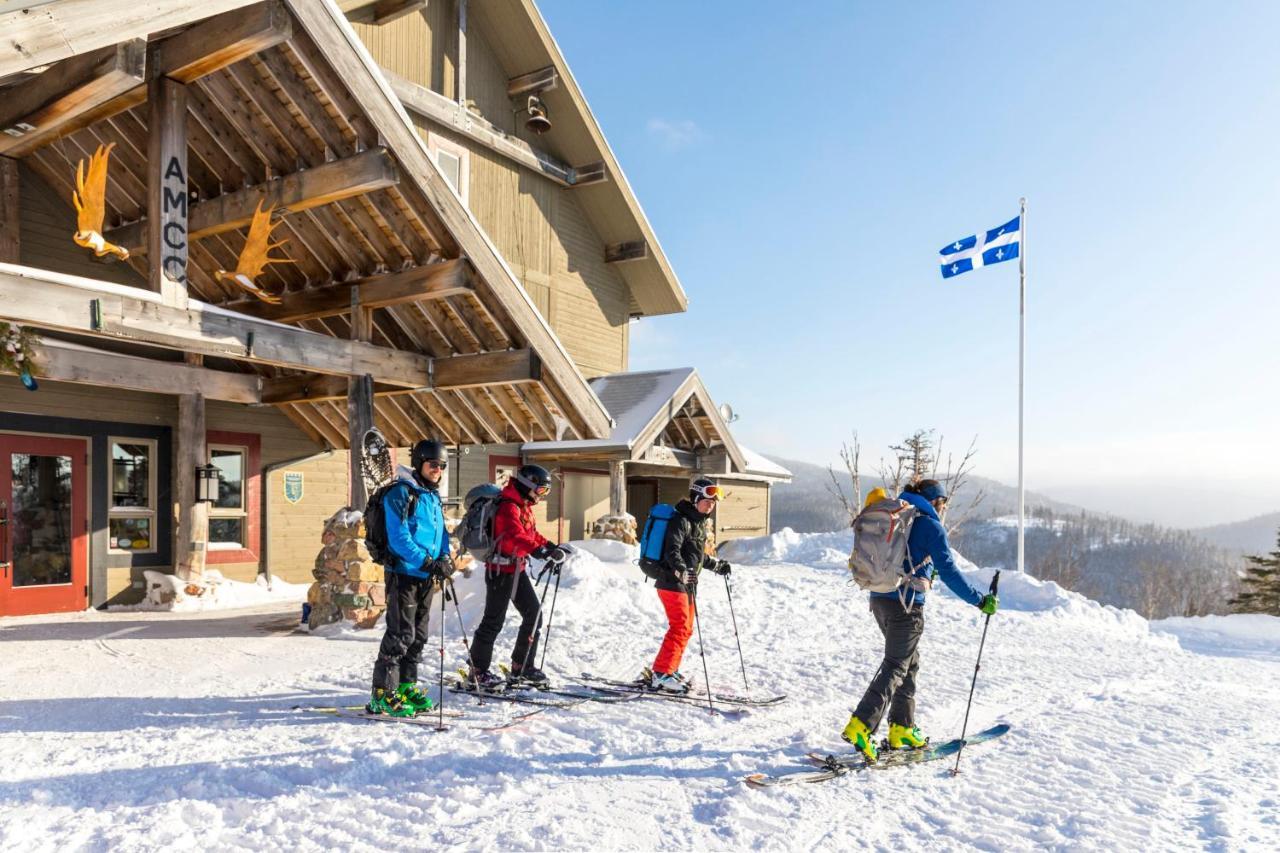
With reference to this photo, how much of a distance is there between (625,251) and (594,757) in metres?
14.5

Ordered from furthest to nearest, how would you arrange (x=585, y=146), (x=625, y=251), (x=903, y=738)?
(x=625, y=251)
(x=585, y=146)
(x=903, y=738)

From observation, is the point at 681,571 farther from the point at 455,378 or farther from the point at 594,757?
the point at 455,378

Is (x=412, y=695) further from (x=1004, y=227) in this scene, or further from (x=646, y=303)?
(x=1004, y=227)

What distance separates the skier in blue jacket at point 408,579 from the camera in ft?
18.6

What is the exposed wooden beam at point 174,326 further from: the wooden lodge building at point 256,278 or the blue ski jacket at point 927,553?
the blue ski jacket at point 927,553

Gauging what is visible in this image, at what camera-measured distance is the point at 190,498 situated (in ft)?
35.9

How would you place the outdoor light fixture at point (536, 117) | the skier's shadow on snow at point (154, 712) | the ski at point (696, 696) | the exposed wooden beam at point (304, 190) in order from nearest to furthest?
1. the skier's shadow on snow at point (154, 712)
2. the ski at point (696, 696)
3. the exposed wooden beam at point (304, 190)
4. the outdoor light fixture at point (536, 117)

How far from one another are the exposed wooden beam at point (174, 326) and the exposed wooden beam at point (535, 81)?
785 cm

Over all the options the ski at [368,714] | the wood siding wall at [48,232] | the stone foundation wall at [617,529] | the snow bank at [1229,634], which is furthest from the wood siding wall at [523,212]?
Answer: the snow bank at [1229,634]

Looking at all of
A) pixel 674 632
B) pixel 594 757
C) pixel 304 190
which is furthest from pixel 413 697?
pixel 304 190

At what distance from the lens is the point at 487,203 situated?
1557cm

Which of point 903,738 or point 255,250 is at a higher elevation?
point 255,250

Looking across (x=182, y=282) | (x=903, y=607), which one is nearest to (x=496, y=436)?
(x=182, y=282)

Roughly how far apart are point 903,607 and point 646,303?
14991mm
